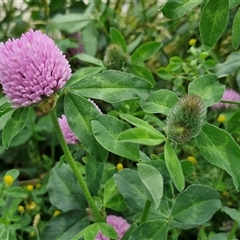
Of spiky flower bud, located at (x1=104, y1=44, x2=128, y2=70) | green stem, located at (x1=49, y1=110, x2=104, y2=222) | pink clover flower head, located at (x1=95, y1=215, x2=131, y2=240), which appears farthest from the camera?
spiky flower bud, located at (x1=104, y1=44, x2=128, y2=70)

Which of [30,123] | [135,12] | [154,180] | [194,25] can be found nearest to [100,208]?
[154,180]

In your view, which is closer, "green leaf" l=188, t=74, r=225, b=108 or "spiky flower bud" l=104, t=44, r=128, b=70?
"green leaf" l=188, t=74, r=225, b=108

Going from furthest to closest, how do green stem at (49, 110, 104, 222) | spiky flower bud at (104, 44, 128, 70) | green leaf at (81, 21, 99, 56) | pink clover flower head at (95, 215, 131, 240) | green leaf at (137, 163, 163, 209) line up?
green leaf at (81, 21, 99, 56)
spiky flower bud at (104, 44, 128, 70)
pink clover flower head at (95, 215, 131, 240)
green stem at (49, 110, 104, 222)
green leaf at (137, 163, 163, 209)

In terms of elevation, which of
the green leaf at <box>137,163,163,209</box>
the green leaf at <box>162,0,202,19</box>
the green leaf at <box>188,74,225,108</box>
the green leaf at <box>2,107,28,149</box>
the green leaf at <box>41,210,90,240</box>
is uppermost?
the green leaf at <box>162,0,202,19</box>

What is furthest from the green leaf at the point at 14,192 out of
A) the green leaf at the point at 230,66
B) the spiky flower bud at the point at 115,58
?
the green leaf at the point at 230,66

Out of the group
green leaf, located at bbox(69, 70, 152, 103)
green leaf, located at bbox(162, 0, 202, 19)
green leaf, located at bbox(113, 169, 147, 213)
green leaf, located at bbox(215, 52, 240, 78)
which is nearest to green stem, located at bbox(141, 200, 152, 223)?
green leaf, located at bbox(113, 169, 147, 213)

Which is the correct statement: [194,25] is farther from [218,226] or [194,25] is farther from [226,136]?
[226,136]

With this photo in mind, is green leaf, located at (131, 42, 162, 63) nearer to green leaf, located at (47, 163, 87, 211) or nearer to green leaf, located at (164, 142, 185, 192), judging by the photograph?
Answer: green leaf, located at (47, 163, 87, 211)
